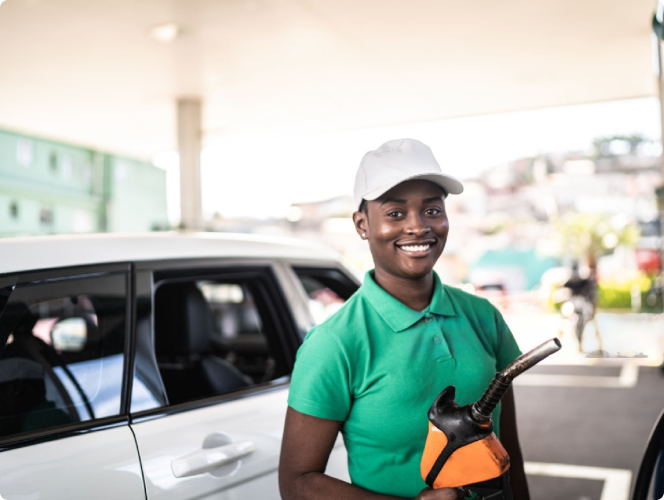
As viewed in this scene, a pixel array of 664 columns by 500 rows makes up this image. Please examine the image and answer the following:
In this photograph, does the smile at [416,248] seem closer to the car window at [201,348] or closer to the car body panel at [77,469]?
the car body panel at [77,469]

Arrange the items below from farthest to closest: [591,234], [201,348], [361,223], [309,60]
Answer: [591,234] → [309,60] → [201,348] → [361,223]

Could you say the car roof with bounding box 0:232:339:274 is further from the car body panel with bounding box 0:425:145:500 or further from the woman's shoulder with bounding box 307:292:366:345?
the woman's shoulder with bounding box 307:292:366:345

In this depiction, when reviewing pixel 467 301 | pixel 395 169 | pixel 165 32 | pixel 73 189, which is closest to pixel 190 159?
→ pixel 73 189

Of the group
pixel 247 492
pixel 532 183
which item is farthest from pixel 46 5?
pixel 532 183

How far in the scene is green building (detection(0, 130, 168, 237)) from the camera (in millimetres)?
10602

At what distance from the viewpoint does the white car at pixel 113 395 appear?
1900 millimetres

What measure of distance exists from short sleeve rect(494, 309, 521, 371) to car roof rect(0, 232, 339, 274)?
1.19m

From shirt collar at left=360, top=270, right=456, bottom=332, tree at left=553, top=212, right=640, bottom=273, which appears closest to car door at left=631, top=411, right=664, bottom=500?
shirt collar at left=360, top=270, right=456, bottom=332

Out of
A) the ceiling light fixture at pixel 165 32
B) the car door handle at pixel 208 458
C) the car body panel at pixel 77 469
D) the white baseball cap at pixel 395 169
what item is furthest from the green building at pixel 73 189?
the white baseball cap at pixel 395 169

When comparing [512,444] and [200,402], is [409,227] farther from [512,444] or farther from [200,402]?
[200,402]

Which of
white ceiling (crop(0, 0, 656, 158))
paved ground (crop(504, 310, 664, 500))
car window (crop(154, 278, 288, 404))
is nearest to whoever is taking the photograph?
car window (crop(154, 278, 288, 404))

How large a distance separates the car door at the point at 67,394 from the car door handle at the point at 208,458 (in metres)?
0.13

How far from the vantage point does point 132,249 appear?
7.70 feet

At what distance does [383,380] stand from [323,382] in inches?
5.6
